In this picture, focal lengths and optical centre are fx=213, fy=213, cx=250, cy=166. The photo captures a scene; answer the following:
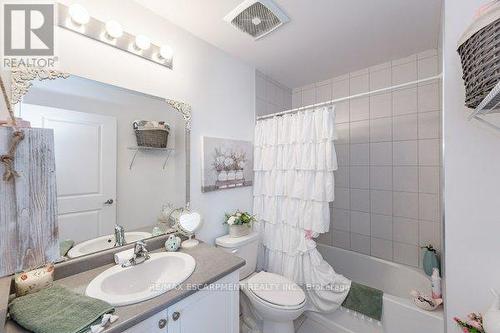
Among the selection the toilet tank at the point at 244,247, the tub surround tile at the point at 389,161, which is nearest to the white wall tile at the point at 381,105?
the tub surround tile at the point at 389,161

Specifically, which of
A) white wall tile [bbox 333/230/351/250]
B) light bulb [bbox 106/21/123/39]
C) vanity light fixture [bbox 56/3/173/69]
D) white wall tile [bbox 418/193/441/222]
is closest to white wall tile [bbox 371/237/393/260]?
white wall tile [bbox 333/230/351/250]

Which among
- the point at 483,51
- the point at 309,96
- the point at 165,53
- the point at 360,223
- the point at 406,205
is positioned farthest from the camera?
the point at 309,96

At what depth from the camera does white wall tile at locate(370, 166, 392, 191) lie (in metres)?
2.18

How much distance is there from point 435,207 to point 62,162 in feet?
9.12

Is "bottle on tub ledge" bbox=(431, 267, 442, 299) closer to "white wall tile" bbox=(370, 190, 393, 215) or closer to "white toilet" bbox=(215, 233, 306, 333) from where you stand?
"white wall tile" bbox=(370, 190, 393, 215)

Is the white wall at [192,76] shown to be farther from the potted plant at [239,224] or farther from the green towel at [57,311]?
the green towel at [57,311]

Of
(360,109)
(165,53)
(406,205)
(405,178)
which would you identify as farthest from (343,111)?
(165,53)

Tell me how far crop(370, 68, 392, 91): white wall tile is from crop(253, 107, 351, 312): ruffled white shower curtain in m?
1.01

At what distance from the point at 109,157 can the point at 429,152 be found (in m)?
2.58

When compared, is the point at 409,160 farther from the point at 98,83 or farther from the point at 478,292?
the point at 98,83

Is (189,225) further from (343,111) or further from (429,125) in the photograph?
(429,125)

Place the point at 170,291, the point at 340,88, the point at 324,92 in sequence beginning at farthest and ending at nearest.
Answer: the point at 324,92
the point at 340,88
the point at 170,291

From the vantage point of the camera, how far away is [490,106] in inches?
31.7

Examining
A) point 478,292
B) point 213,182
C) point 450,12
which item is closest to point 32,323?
point 213,182
